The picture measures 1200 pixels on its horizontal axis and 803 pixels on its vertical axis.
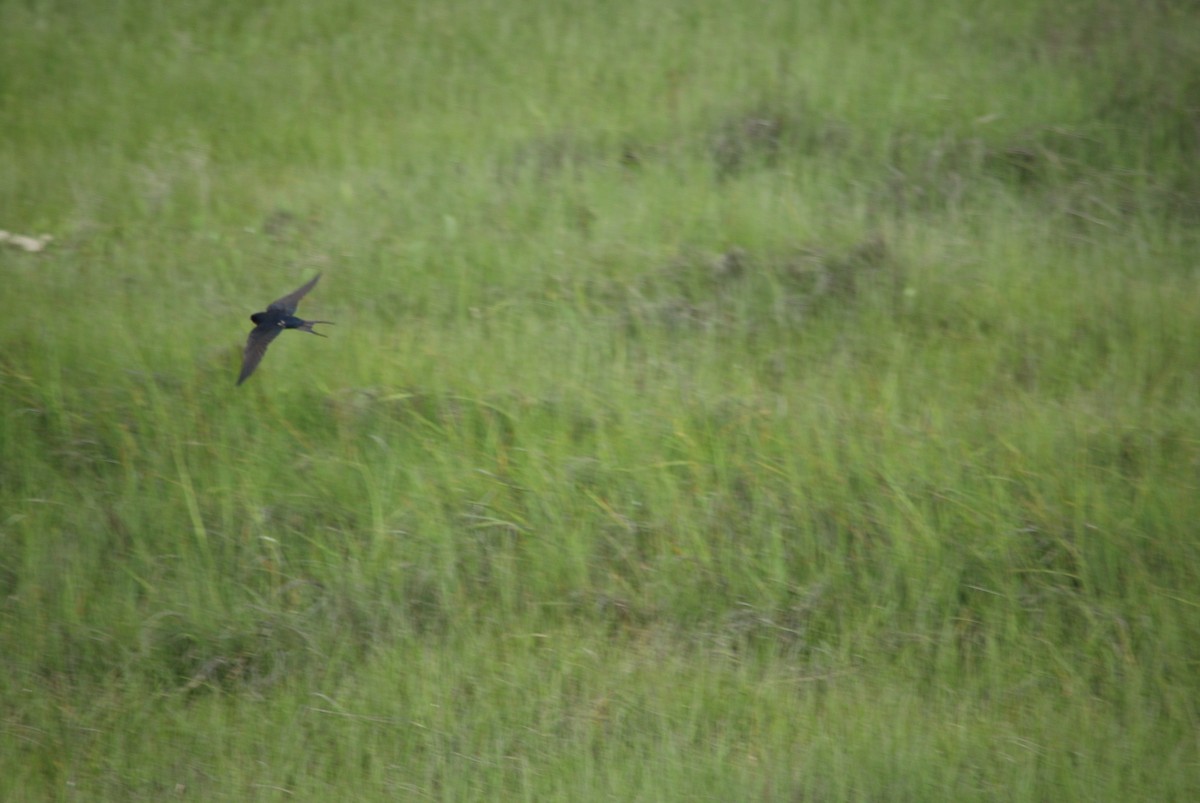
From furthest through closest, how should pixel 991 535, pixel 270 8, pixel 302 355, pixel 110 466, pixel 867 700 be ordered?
pixel 270 8
pixel 302 355
pixel 110 466
pixel 991 535
pixel 867 700

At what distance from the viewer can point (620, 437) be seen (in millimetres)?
3514

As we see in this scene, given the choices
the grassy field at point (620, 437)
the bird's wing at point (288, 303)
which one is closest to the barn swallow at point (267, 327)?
the bird's wing at point (288, 303)

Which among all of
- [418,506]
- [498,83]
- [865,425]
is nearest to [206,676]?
[418,506]

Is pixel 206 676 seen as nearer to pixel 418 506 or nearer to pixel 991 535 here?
pixel 418 506

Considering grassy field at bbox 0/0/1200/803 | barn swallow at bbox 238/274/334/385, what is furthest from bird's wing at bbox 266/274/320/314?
grassy field at bbox 0/0/1200/803

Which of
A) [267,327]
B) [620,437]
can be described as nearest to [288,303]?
[267,327]

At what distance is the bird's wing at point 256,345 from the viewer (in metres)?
3.30

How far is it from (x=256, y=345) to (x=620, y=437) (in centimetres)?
129

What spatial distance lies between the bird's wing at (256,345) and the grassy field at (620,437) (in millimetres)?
334

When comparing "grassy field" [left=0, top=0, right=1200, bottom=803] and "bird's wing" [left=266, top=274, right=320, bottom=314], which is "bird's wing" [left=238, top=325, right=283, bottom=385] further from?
"grassy field" [left=0, top=0, right=1200, bottom=803]

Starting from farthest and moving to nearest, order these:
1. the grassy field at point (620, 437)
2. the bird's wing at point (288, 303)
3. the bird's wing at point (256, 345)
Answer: the bird's wing at point (288, 303), the bird's wing at point (256, 345), the grassy field at point (620, 437)

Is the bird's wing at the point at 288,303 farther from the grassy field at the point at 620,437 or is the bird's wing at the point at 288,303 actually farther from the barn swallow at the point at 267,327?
the grassy field at the point at 620,437

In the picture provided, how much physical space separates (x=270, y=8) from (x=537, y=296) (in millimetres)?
3869

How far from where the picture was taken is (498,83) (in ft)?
19.5
